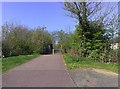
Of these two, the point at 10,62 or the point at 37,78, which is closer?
the point at 37,78

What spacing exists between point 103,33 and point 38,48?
3028 cm

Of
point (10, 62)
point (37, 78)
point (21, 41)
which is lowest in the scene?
point (37, 78)

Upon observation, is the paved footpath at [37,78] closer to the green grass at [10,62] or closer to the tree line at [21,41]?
the green grass at [10,62]

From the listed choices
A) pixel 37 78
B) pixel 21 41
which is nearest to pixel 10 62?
pixel 37 78

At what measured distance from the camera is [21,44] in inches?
1903

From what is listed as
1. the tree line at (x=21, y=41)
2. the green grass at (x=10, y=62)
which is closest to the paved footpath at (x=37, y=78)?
the green grass at (x=10, y=62)

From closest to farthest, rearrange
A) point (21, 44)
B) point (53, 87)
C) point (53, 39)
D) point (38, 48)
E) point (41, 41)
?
point (53, 87), point (21, 44), point (38, 48), point (41, 41), point (53, 39)

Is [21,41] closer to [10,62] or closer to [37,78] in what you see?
[10,62]

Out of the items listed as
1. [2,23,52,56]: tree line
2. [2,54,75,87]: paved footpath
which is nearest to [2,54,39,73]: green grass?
[2,54,75,87]: paved footpath

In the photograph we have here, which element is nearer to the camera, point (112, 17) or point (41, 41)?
point (112, 17)

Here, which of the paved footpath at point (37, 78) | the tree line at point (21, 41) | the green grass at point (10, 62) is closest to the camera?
the paved footpath at point (37, 78)

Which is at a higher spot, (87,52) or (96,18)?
(96,18)

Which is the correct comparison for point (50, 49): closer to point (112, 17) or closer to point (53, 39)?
point (53, 39)

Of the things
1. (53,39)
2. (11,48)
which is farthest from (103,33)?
(53,39)
